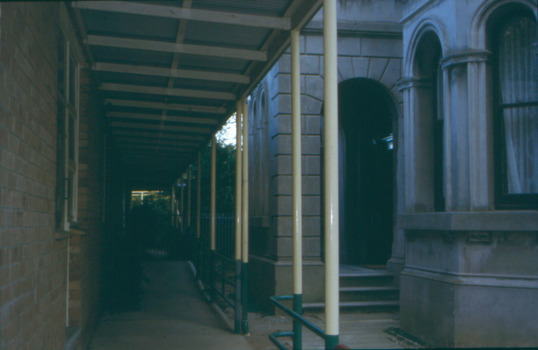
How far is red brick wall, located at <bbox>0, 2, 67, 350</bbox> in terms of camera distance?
260 centimetres

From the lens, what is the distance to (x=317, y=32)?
33.7ft

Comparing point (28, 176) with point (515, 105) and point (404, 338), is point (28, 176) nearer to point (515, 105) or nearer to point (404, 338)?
point (404, 338)

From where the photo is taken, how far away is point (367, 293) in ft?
32.2

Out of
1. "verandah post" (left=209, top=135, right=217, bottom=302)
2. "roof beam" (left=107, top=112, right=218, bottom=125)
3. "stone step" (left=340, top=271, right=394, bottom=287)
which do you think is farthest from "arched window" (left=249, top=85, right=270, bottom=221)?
"roof beam" (left=107, top=112, right=218, bottom=125)

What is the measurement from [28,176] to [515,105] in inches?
238

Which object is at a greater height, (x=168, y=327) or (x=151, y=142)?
(x=151, y=142)

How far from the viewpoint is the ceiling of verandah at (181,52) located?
14.7ft

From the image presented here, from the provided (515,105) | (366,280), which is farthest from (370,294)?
(515,105)

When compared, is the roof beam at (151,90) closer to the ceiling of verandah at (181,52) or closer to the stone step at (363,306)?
the ceiling of verandah at (181,52)

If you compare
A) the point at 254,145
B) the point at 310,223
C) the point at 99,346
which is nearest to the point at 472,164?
the point at 310,223

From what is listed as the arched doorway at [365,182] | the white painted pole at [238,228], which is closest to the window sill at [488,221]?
the white painted pole at [238,228]

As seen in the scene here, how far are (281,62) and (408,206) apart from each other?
3602 mm

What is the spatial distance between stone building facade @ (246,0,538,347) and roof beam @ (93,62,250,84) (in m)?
2.98

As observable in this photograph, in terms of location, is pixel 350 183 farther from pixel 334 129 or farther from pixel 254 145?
pixel 334 129
